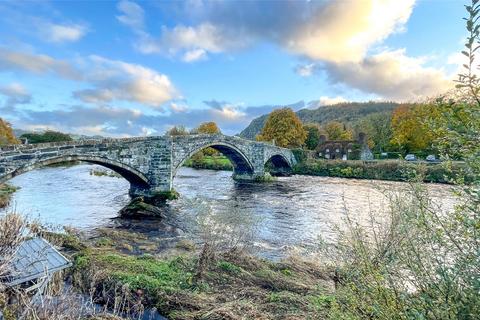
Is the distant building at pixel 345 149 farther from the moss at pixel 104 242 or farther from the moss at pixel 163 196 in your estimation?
the moss at pixel 104 242

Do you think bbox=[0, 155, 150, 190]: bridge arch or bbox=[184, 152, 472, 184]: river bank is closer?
bbox=[0, 155, 150, 190]: bridge arch

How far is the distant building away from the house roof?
170 ft

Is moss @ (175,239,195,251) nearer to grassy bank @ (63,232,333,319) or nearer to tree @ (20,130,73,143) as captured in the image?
grassy bank @ (63,232,333,319)

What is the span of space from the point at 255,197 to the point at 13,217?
69.3ft

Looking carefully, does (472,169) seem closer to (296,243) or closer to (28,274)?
(28,274)

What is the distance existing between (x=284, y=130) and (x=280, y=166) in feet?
37.1

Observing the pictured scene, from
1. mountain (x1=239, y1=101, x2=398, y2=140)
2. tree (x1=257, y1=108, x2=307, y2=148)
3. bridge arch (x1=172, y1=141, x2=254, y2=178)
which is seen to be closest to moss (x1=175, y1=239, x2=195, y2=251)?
bridge arch (x1=172, y1=141, x2=254, y2=178)

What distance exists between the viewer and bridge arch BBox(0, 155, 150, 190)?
14562 mm

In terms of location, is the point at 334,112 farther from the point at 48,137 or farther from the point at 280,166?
the point at 48,137

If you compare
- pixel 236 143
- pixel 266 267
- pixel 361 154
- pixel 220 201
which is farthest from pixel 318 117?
pixel 266 267

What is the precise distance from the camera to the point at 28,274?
4629mm

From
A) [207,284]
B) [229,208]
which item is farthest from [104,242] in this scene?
[229,208]

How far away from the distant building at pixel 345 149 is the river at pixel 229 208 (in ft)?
80.5

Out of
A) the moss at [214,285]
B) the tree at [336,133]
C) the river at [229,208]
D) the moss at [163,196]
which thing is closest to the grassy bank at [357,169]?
the river at [229,208]
